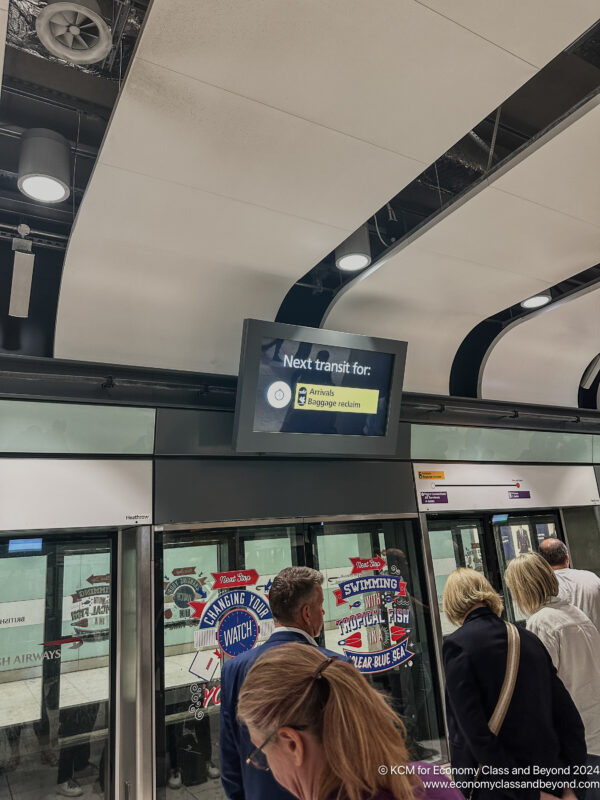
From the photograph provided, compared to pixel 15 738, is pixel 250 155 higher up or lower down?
higher up

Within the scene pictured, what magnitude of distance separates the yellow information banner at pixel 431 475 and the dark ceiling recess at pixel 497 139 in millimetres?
1836

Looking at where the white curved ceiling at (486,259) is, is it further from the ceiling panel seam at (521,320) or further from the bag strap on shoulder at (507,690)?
the bag strap on shoulder at (507,690)

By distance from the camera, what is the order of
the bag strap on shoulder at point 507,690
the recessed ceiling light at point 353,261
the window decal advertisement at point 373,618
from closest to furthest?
the bag strap on shoulder at point 507,690 → the recessed ceiling light at point 353,261 → the window decal advertisement at point 373,618

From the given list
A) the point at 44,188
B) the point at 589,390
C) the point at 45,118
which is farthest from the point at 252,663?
the point at 589,390

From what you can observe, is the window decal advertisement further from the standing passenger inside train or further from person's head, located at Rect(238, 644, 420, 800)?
person's head, located at Rect(238, 644, 420, 800)

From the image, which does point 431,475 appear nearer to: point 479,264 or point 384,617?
point 384,617

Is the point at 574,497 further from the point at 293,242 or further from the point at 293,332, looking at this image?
the point at 293,242

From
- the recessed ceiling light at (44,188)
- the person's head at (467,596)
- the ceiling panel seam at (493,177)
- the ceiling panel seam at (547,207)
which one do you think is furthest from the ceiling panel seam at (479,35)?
the person's head at (467,596)

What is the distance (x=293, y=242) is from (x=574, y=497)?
428 centimetres

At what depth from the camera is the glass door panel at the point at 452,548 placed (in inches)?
176

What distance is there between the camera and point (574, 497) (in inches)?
210

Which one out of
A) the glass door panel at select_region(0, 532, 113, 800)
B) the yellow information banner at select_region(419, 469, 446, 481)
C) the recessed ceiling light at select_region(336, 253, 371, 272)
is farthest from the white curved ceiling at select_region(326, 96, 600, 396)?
the glass door panel at select_region(0, 532, 113, 800)

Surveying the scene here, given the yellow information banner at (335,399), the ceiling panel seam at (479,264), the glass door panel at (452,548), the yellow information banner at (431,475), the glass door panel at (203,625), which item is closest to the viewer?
the ceiling panel seam at (479,264)

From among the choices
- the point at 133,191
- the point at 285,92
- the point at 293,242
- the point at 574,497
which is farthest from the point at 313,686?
the point at 574,497
